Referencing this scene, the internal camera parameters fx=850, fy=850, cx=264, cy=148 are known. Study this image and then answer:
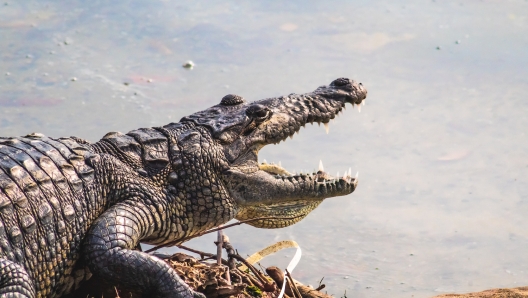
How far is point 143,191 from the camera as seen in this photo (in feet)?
14.2

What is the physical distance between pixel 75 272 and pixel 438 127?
4.79 metres

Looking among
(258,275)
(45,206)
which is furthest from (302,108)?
(45,206)

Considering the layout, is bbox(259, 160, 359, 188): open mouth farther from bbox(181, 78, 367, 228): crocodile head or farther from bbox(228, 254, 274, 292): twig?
bbox(228, 254, 274, 292): twig

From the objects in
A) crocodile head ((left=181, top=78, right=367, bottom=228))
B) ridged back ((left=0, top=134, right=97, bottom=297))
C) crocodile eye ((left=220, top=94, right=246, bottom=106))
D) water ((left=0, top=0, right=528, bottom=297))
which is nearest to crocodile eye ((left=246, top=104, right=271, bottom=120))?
crocodile head ((left=181, top=78, right=367, bottom=228))

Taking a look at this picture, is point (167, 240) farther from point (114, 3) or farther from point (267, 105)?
point (114, 3)

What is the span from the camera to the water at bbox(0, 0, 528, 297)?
664 cm

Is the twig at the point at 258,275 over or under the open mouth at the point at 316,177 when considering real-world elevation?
under

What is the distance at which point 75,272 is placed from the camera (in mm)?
4090

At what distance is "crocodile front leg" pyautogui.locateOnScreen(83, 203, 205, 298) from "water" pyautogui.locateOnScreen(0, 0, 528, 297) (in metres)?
2.44

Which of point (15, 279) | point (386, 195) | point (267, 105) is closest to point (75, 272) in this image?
point (15, 279)

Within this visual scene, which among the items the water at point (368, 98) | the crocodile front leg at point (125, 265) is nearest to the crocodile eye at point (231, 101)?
the crocodile front leg at point (125, 265)

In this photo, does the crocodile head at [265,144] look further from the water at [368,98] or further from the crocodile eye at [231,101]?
the water at [368,98]

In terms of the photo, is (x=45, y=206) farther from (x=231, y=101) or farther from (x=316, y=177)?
(x=316, y=177)

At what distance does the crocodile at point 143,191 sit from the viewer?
3.91m
